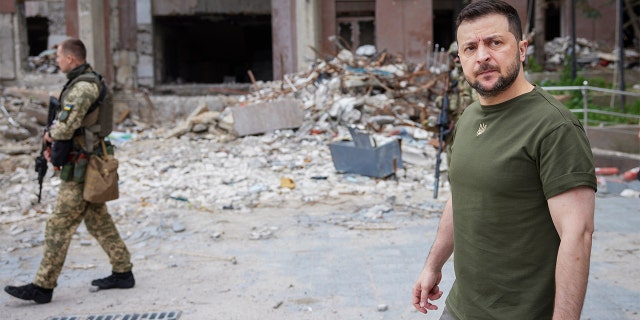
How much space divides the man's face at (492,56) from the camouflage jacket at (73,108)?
3.46m

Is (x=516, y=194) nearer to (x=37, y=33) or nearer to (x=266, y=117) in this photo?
(x=266, y=117)

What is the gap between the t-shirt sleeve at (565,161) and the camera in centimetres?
168

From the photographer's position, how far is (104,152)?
16.0 feet

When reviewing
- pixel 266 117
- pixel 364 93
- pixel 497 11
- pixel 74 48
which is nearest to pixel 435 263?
pixel 497 11

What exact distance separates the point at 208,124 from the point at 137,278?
8.42 meters

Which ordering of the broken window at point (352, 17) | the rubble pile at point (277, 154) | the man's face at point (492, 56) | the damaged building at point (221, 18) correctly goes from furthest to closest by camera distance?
the broken window at point (352, 17)
the damaged building at point (221, 18)
the rubble pile at point (277, 154)
the man's face at point (492, 56)

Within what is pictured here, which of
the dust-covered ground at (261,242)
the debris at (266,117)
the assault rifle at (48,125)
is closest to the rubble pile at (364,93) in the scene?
the debris at (266,117)

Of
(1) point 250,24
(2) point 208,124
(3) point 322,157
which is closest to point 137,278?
(3) point 322,157

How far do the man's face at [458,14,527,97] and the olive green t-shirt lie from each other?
0.24ft

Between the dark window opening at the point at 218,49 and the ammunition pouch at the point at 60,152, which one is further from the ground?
the dark window opening at the point at 218,49

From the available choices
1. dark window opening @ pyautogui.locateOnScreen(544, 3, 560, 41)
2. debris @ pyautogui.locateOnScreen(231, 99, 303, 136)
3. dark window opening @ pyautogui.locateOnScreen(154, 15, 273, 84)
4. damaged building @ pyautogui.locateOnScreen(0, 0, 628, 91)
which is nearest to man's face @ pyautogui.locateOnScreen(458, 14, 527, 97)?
debris @ pyautogui.locateOnScreen(231, 99, 303, 136)

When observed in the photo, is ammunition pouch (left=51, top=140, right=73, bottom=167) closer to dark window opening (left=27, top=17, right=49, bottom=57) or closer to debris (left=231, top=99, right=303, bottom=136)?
debris (left=231, top=99, right=303, bottom=136)

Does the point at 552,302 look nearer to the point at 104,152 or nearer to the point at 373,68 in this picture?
the point at 104,152

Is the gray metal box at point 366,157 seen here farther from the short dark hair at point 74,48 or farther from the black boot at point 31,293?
the black boot at point 31,293
